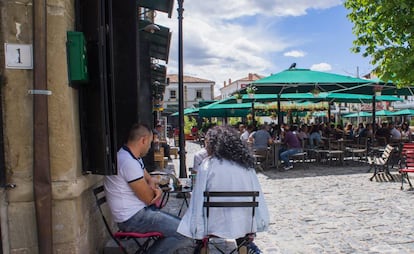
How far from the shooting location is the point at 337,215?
6336 millimetres

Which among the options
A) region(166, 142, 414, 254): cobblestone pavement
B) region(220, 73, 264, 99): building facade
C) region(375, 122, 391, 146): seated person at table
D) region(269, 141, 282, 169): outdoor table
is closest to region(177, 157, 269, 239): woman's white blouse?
region(166, 142, 414, 254): cobblestone pavement

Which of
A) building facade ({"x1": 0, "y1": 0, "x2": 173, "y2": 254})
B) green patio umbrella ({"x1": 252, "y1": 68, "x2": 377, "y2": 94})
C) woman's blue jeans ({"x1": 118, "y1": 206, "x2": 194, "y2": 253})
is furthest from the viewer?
green patio umbrella ({"x1": 252, "y1": 68, "x2": 377, "y2": 94})

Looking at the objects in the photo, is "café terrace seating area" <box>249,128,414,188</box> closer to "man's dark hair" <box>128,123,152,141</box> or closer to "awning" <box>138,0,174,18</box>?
"awning" <box>138,0,174,18</box>

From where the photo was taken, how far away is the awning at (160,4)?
606 centimetres

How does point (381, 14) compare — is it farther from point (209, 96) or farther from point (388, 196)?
point (209, 96)

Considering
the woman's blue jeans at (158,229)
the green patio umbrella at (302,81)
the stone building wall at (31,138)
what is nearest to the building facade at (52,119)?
the stone building wall at (31,138)

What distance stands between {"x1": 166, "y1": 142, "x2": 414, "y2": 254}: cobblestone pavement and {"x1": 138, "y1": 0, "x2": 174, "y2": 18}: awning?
333cm

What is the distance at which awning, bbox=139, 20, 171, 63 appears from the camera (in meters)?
7.69

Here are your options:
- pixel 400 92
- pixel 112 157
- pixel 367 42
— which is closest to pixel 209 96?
pixel 400 92

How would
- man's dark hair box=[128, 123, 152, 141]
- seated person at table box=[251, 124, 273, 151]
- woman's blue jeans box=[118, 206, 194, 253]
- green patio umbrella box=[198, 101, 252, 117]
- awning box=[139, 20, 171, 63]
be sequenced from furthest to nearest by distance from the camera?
green patio umbrella box=[198, 101, 252, 117], seated person at table box=[251, 124, 273, 151], awning box=[139, 20, 171, 63], man's dark hair box=[128, 123, 152, 141], woman's blue jeans box=[118, 206, 194, 253]

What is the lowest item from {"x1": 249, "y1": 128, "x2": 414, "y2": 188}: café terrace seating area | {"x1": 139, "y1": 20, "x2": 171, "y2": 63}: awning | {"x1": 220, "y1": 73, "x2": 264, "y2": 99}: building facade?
{"x1": 249, "y1": 128, "x2": 414, "y2": 188}: café terrace seating area

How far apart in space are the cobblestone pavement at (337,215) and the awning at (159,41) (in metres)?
3.35

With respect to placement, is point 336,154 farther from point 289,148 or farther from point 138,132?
point 138,132

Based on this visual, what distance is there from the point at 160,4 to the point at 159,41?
2.47 m
